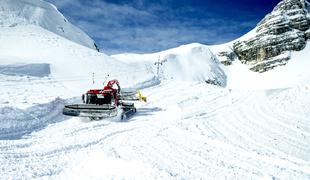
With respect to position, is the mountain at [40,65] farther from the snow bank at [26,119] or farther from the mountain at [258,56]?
the mountain at [258,56]

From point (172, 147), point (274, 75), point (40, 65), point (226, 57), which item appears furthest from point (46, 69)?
point (226, 57)

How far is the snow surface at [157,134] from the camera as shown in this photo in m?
7.80

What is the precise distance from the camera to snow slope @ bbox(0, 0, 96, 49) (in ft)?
153

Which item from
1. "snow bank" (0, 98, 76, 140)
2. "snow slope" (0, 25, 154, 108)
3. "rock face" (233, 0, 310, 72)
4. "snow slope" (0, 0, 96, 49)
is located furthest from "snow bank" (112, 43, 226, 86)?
"snow bank" (0, 98, 76, 140)

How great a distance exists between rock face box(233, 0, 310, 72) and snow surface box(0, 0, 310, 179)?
103 metres

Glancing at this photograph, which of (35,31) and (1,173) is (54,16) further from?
(1,173)

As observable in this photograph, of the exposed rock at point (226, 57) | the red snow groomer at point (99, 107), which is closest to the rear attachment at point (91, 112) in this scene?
the red snow groomer at point (99, 107)

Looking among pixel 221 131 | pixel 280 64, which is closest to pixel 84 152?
pixel 221 131

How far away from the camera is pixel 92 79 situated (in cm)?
2789

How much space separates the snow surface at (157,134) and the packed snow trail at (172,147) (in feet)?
0.08

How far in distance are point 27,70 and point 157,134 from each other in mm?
17934

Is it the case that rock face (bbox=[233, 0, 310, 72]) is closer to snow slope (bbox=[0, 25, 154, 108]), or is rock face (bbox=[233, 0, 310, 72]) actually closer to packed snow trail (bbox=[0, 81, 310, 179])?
snow slope (bbox=[0, 25, 154, 108])

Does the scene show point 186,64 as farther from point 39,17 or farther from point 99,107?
point 99,107

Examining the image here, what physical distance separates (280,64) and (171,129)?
113 m
